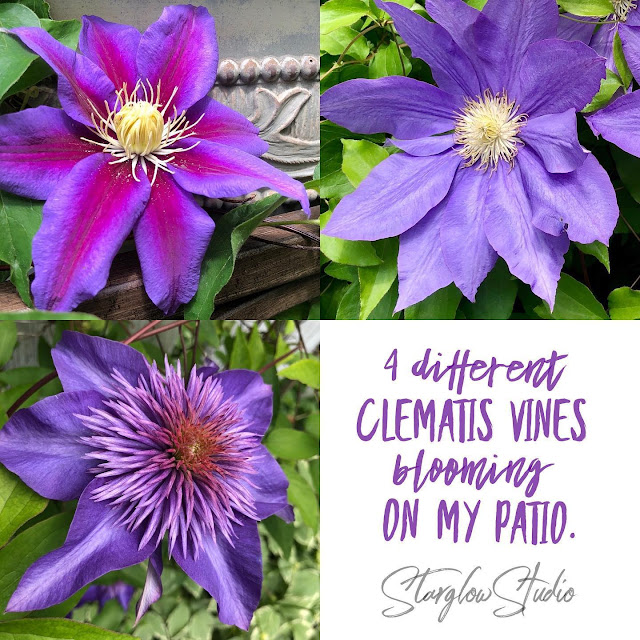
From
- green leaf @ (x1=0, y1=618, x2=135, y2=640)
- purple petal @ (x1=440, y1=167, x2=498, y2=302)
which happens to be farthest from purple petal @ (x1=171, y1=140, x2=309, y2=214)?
green leaf @ (x1=0, y1=618, x2=135, y2=640)

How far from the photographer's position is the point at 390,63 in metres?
0.54

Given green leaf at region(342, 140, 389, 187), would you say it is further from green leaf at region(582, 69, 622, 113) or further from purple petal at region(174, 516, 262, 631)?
purple petal at region(174, 516, 262, 631)

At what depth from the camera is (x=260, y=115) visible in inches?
23.7

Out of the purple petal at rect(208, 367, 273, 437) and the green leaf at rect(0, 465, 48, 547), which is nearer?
the green leaf at rect(0, 465, 48, 547)

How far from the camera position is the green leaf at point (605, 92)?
0.49 metres

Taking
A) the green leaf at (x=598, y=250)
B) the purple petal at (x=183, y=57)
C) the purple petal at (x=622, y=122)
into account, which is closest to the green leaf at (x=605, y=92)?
the purple petal at (x=622, y=122)

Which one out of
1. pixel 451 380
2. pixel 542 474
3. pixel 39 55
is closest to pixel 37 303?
pixel 39 55

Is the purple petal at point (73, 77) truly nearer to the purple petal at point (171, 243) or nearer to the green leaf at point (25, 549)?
the purple petal at point (171, 243)

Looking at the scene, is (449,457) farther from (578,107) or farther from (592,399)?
(578,107)

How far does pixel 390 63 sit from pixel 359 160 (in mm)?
96

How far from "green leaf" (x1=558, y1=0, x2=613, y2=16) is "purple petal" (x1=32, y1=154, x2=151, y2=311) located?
386 millimetres

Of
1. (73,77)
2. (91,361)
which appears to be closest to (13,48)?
(73,77)

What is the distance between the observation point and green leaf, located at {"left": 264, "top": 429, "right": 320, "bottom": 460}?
730mm

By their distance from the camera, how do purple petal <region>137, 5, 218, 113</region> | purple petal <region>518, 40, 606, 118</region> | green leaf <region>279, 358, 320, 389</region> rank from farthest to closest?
1. green leaf <region>279, 358, 320, 389</region>
2. purple petal <region>137, 5, 218, 113</region>
3. purple petal <region>518, 40, 606, 118</region>
